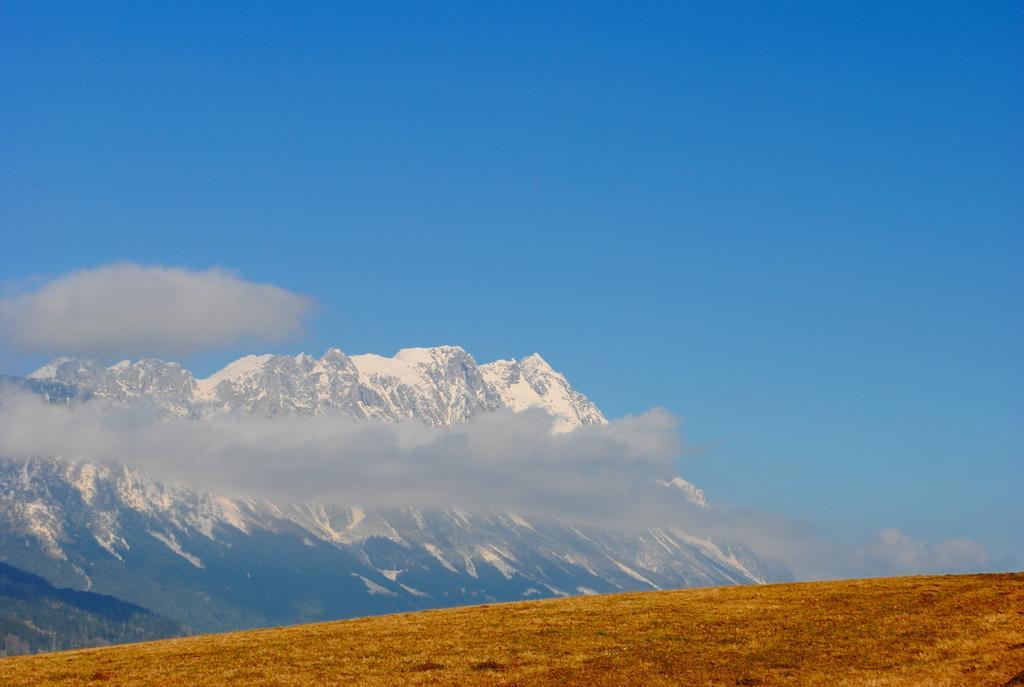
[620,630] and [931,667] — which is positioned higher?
[620,630]

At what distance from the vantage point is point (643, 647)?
61.9 metres

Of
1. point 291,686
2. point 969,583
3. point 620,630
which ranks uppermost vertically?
point 969,583

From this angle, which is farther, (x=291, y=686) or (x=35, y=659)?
(x=35, y=659)

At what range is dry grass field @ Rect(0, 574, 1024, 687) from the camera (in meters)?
55.3

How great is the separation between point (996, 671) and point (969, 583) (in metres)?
23.1

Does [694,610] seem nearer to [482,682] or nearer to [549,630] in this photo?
[549,630]

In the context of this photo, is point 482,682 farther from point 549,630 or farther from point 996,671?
point 996,671

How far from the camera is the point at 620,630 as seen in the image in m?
67.0

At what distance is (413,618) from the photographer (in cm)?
7638

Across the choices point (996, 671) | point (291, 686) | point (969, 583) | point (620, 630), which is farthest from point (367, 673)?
point (969, 583)

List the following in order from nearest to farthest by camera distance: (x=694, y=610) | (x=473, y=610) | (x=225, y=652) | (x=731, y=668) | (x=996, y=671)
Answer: (x=996, y=671) < (x=731, y=668) < (x=225, y=652) < (x=694, y=610) < (x=473, y=610)

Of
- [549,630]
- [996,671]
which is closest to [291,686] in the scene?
[549,630]

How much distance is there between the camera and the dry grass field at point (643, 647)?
5531 cm

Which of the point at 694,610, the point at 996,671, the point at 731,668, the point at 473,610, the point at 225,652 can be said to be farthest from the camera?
the point at 473,610
